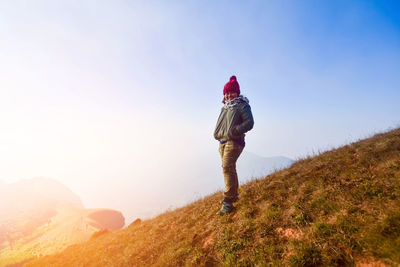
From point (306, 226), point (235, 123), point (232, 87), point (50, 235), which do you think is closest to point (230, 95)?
point (232, 87)

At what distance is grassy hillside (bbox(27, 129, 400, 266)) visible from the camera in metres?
2.38

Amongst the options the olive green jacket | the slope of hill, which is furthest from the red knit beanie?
the slope of hill

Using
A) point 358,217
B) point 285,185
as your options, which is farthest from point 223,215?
point 358,217

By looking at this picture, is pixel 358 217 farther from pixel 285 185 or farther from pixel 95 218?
pixel 95 218

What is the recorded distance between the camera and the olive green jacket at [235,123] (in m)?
4.66

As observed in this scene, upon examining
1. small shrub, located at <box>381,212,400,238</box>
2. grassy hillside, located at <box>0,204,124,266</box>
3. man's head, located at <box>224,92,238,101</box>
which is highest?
man's head, located at <box>224,92,238,101</box>

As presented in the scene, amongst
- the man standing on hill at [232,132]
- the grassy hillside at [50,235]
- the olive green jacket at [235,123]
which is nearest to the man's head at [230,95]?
the man standing on hill at [232,132]

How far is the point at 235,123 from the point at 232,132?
312 millimetres

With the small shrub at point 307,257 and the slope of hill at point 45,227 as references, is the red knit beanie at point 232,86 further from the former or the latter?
the slope of hill at point 45,227

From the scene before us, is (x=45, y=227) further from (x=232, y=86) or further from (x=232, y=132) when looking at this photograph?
(x=232, y=86)

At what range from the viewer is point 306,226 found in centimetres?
315

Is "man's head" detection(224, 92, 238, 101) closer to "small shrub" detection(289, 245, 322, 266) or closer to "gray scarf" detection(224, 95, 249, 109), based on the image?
"gray scarf" detection(224, 95, 249, 109)

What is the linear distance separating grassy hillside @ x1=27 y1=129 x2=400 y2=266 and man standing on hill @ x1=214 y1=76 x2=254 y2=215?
0.59 meters

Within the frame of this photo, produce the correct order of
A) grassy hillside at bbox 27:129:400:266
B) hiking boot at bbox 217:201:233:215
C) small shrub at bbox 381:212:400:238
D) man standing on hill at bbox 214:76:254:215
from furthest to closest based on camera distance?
1. hiking boot at bbox 217:201:233:215
2. man standing on hill at bbox 214:76:254:215
3. grassy hillside at bbox 27:129:400:266
4. small shrub at bbox 381:212:400:238
